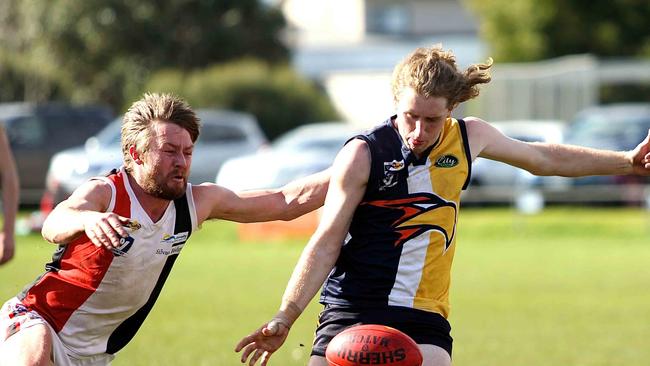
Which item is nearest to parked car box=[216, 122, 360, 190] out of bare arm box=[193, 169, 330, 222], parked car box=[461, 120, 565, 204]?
parked car box=[461, 120, 565, 204]

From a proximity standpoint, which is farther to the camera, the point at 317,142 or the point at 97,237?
the point at 317,142

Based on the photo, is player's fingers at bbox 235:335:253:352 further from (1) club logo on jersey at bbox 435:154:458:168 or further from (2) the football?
(1) club logo on jersey at bbox 435:154:458:168

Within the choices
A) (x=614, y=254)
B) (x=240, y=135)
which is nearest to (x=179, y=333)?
(x=614, y=254)

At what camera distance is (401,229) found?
17.5 feet

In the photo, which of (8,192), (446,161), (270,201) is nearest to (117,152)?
(8,192)

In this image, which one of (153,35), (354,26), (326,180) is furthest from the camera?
(354,26)

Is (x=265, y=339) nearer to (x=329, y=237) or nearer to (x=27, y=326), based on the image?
(x=329, y=237)

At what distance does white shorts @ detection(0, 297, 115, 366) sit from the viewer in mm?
5234

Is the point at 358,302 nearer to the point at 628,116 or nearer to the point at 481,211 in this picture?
the point at 481,211

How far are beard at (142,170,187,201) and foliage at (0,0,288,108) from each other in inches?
1222

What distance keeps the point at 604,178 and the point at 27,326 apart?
64.7ft

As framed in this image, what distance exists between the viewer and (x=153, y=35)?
3675 centimetres

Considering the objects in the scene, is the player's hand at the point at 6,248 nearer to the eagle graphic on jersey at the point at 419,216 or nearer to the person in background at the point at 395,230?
the person in background at the point at 395,230

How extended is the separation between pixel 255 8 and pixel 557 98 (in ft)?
34.4
